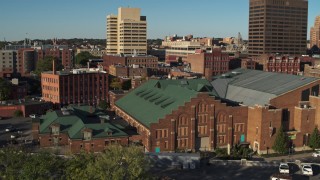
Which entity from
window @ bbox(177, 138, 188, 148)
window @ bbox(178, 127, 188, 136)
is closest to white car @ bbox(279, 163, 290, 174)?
window @ bbox(177, 138, 188, 148)

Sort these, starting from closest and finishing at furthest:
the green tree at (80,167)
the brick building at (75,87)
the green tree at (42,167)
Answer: the green tree at (80,167) → the green tree at (42,167) → the brick building at (75,87)

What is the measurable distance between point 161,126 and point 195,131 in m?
6.71

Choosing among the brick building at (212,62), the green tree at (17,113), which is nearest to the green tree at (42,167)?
the green tree at (17,113)

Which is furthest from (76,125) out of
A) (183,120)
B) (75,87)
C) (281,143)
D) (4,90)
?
(4,90)

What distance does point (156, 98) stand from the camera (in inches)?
3391

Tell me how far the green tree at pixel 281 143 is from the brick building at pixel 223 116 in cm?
190

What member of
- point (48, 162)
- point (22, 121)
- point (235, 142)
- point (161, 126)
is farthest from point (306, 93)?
point (22, 121)

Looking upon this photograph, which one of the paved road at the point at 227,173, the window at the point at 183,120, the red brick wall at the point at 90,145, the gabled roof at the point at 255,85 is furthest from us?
the gabled roof at the point at 255,85

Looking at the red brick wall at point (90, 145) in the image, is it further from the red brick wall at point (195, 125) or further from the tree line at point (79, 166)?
the tree line at point (79, 166)

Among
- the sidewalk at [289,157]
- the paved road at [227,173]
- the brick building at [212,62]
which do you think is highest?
the brick building at [212,62]

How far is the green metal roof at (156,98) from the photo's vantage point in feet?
251

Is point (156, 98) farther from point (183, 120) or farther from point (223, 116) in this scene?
point (223, 116)

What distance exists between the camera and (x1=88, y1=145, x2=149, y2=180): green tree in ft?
144

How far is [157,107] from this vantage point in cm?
8031
